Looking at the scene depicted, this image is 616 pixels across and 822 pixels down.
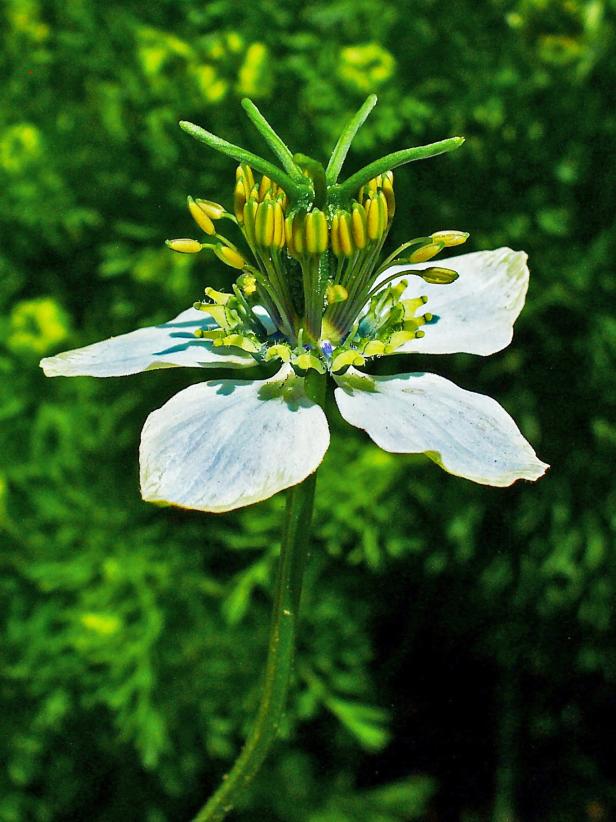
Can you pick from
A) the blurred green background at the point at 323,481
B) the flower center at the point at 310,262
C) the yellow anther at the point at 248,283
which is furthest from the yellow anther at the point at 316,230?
the blurred green background at the point at 323,481

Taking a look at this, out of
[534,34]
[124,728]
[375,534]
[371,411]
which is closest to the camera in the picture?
[371,411]

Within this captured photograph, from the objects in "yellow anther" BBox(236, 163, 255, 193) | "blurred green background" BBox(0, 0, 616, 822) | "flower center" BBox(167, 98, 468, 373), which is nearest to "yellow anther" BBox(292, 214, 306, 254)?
"flower center" BBox(167, 98, 468, 373)

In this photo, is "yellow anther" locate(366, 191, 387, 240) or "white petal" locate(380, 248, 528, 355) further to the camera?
"white petal" locate(380, 248, 528, 355)

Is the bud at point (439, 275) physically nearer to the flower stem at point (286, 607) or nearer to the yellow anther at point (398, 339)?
the yellow anther at point (398, 339)

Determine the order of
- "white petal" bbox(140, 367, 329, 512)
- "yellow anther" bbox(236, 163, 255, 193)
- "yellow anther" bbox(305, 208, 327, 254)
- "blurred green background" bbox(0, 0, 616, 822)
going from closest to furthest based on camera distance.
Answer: "white petal" bbox(140, 367, 329, 512) → "yellow anther" bbox(305, 208, 327, 254) → "yellow anther" bbox(236, 163, 255, 193) → "blurred green background" bbox(0, 0, 616, 822)

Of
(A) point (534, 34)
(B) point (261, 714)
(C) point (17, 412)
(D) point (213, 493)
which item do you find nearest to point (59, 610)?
(C) point (17, 412)

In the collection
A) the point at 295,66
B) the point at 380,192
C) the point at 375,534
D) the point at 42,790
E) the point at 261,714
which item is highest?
the point at 380,192

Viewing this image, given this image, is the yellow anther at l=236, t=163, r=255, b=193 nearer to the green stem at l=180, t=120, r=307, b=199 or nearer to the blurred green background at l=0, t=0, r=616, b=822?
the green stem at l=180, t=120, r=307, b=199

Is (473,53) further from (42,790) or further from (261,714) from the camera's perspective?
(42,790)
